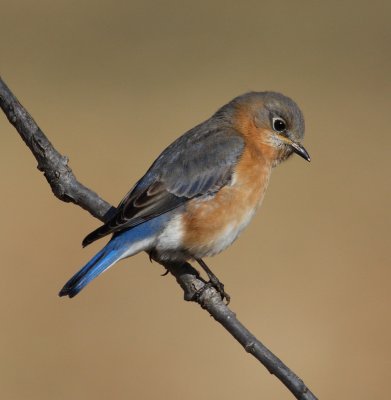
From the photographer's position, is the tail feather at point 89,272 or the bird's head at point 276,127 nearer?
the tail feather at point 89,272

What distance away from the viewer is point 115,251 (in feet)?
16.5

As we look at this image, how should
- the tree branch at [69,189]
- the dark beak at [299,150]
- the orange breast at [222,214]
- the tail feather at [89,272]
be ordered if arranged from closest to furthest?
the tree branch at [69,189]
the tail feather at [89,272]
the orange breast at [222,214]
the dark beak at [299,150]

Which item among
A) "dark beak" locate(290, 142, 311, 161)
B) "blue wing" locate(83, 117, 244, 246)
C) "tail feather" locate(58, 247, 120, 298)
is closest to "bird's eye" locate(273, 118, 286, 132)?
"dark beak" locate(290, 142, 311, 161)

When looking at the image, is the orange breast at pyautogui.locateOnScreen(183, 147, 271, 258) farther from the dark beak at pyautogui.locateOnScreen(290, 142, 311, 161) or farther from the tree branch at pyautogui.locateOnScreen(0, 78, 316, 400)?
the dark beak at pyautogui.locateOnScreen(290, 142, 311, 161)

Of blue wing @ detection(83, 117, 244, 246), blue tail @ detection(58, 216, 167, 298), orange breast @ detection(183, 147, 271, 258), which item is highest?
blue wing @ detection(83, 117, 244, 246)

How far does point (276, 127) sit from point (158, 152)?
12.1ft

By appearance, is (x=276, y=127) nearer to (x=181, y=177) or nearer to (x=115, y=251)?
(x=181, y=177)

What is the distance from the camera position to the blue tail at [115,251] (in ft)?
16.0

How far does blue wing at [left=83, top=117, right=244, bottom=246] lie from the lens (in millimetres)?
5160

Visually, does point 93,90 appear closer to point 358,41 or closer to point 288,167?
point 288,167

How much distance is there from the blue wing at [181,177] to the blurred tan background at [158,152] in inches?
87.6

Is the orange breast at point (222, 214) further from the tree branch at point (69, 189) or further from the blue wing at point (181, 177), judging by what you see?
the tree branch at point (69, 189)

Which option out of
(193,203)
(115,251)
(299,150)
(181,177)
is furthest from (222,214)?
(299,150)

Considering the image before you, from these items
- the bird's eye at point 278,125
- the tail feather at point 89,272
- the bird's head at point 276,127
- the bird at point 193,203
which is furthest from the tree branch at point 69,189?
the bird's eye at point 278,125
